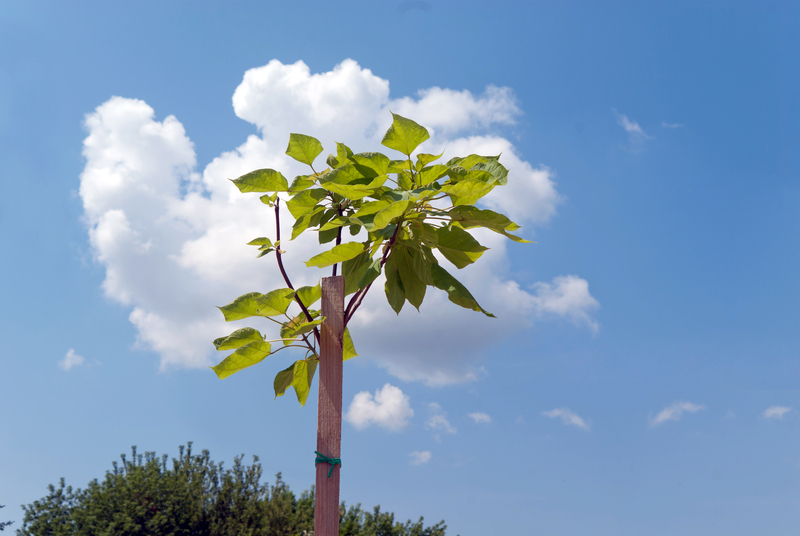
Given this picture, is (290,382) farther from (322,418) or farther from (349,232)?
(349,232)

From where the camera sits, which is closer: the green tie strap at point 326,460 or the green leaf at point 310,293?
the green tie strap at point 326,460

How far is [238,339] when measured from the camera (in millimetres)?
2725

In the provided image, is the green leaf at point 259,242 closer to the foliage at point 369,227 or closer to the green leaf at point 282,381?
the foliage at point 369,227

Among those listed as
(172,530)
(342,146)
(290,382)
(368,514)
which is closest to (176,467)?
(172,530)

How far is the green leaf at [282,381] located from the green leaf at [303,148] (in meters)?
1.13

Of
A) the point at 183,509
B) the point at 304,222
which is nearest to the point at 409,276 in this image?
the point at 304,222

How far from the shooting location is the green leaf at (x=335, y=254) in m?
2.53

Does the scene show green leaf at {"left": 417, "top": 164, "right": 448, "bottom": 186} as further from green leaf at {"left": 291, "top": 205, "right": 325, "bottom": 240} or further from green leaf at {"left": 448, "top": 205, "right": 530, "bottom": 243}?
green leaf at {"left": 291, "top": 205, "right": 325, "bottom": 240}

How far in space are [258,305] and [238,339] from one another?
0.22 meters

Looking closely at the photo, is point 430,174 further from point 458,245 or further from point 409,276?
point 409,276

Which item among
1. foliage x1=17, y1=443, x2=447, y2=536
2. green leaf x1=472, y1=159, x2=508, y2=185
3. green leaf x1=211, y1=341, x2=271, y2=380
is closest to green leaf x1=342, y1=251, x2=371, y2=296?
green leaf x1=211, y1=341, x2=271, y2=380

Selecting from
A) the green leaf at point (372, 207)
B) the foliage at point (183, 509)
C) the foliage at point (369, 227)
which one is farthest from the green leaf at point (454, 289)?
the foliage at point (183, 509)

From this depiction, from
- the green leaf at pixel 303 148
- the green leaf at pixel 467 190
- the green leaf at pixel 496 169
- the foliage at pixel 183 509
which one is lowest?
the foliage at pixel 183 509

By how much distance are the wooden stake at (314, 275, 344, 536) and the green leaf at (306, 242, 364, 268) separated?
0.87 feet
